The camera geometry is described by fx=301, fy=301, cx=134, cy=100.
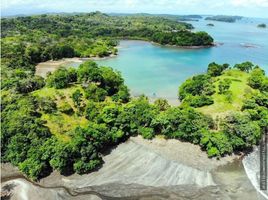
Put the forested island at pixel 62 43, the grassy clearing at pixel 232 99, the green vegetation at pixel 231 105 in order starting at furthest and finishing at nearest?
the forested island at pixel 62 43, the grassy clearing at pixel 232 99, the green vegetation at pixel 231 105

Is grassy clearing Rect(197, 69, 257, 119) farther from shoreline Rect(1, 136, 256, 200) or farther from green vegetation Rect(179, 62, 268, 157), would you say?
shoreline Rect(1, 136, 256, 200)

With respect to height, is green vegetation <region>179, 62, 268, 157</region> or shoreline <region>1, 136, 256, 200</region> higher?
green vegetation <region>179, 62, 268, 157</region>

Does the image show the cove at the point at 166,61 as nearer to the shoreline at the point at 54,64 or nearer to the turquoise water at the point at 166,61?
the turquoise water at the point at 166,61

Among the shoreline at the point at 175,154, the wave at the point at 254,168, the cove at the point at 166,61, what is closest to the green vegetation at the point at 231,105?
the shoreline at the point at 175,154


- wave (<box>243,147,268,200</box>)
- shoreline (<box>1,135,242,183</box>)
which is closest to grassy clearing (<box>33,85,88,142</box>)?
shoreline (<box>1,135,242,183</box>)

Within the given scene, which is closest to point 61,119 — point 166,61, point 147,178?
point 147,178

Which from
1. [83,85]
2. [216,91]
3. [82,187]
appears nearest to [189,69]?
[216,91]

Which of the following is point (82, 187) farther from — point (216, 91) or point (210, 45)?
point (210, 45)
